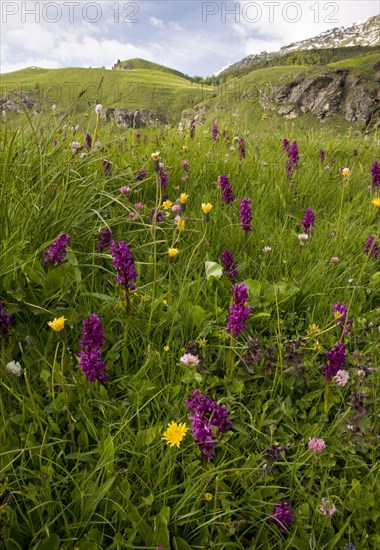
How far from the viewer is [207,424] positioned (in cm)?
124

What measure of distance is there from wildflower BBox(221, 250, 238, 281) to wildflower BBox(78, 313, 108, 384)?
1.09 m

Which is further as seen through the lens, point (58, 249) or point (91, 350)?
point (58, 249)

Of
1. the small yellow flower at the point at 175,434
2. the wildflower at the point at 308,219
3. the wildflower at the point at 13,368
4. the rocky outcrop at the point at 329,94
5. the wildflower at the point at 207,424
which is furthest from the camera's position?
the rocky outcrop at the point at 329,94

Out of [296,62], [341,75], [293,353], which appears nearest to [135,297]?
[293,353]

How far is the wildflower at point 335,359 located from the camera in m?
1.64

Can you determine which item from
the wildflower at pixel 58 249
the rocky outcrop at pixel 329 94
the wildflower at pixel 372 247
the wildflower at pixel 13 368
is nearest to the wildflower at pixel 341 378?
the wildflower at pixel 372 247

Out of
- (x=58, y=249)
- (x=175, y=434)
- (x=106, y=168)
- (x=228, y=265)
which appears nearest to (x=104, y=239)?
(x=58, y=249)

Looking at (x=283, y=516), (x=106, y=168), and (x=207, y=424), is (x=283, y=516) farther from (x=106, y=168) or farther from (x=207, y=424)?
(x=106, y=168)

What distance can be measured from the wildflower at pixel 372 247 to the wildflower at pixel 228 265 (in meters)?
0.92

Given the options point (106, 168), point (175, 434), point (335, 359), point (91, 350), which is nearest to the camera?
point (175, 434)

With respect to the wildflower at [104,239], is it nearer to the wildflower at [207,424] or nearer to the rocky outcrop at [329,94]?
the wildflower at [207,424]

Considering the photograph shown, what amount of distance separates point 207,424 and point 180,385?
1.54 ft

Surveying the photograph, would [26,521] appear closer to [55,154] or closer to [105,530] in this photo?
[105,530]

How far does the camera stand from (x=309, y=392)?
1885mm
